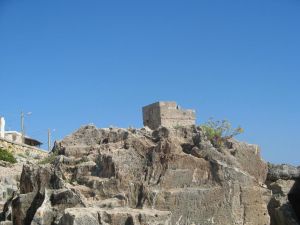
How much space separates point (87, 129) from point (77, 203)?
3386mm

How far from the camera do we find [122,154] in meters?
10.2

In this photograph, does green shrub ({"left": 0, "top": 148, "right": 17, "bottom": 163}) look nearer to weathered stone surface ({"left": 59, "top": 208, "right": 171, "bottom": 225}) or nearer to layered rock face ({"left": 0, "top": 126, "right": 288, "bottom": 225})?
layered rock face ({"left": 0, "top": 126, "right": 288, "bottom": 225})

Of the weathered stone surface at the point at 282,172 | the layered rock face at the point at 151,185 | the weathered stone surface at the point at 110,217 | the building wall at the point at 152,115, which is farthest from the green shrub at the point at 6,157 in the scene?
the weathered stone surface at the point at 110,217

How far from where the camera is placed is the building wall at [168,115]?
2656 cm

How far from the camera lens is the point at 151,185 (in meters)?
9.57

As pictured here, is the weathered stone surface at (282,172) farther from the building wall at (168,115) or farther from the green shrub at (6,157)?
the green shrub at (6,157)

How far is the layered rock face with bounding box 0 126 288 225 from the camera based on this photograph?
8883 mm

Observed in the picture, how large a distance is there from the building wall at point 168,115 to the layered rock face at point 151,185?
1545cm

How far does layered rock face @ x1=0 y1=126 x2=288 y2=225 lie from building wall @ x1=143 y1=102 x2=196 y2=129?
15.5 metres

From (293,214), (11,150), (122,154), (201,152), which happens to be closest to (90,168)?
(122,154)

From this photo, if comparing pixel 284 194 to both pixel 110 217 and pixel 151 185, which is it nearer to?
pixel 151 185

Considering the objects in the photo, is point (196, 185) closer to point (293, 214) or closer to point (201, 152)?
point (201, 152)

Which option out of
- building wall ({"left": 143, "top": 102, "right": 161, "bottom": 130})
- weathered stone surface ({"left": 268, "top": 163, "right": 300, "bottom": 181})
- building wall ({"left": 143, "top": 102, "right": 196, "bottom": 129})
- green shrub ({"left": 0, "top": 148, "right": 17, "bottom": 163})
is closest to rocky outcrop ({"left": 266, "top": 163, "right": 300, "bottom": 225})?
weathered stone surface ({"left": 268, "top": 163, "right": 300, "bottom": 181})

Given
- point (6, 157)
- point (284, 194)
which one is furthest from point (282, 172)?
point (6, 157)
